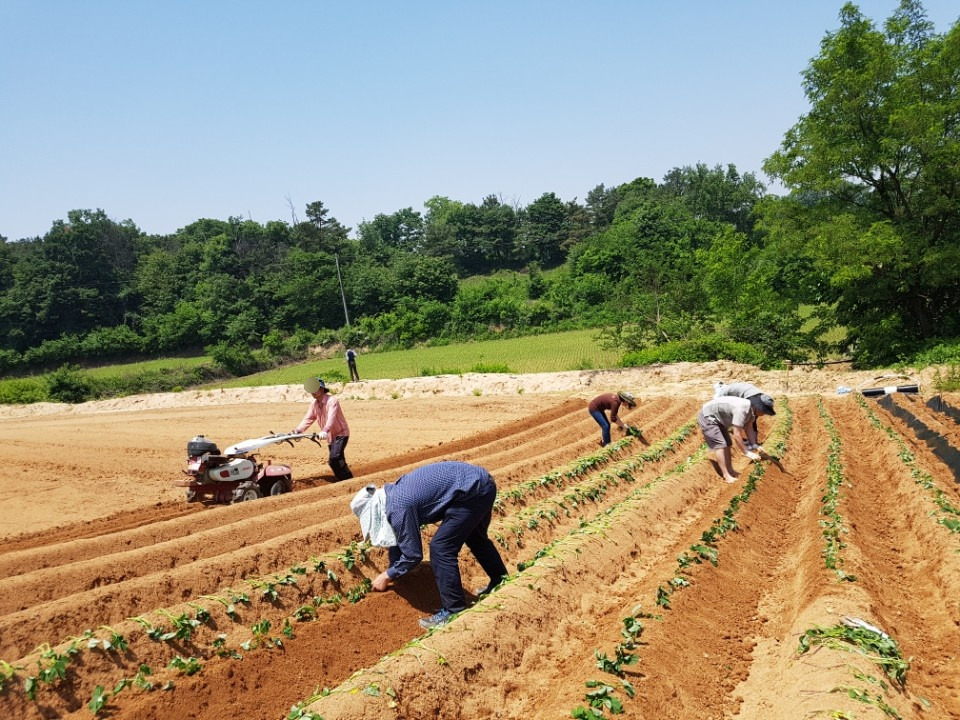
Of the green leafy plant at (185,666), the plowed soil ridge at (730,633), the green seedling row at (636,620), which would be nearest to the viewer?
the green seedling row at (636,620)

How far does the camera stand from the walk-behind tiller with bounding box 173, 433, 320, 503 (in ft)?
35.3

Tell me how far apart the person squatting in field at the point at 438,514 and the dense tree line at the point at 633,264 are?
69.3ft

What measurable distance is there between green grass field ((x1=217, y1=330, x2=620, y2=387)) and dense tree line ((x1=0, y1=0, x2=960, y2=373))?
3056 mm

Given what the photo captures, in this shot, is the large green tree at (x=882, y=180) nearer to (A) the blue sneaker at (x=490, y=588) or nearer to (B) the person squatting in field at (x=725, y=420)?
(B) the person squatting in field at (x=725, y=420)

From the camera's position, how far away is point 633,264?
5722 centimetres

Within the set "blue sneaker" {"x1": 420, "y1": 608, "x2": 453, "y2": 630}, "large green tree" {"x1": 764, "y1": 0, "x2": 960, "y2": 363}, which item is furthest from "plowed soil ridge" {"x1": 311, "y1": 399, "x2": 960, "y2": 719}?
"large green tree" {"x1": 764, "y1": 0, "x2": 960, "y2": 363}

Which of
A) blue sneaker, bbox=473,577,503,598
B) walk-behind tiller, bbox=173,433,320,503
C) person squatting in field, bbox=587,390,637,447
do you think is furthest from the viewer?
person squatting in field, bbox=587,390,637,447

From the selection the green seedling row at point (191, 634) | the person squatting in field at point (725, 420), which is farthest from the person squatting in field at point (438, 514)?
the person squatting in field at point (725, 420)

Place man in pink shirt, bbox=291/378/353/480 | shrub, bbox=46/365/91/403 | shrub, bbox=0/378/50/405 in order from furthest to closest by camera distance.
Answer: shrub, bbox=46/365/91/403 → shrub, bbox=0/378/50/405 → man in pink shirt, bbox=291/378/353/480

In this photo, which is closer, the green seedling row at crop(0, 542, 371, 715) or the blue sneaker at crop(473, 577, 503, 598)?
the green seedling row at crop(0, 542, 371, 715)

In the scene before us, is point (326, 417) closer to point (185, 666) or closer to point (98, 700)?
point (185, 666)

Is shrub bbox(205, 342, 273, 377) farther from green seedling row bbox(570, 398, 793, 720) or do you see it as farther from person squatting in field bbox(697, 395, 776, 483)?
green seedling row bbox(570, 398, 793, 720)

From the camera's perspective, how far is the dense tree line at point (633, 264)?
23.5 meters

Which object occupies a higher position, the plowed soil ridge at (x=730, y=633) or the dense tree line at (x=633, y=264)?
the dense tree line at (x=633, y=264)
